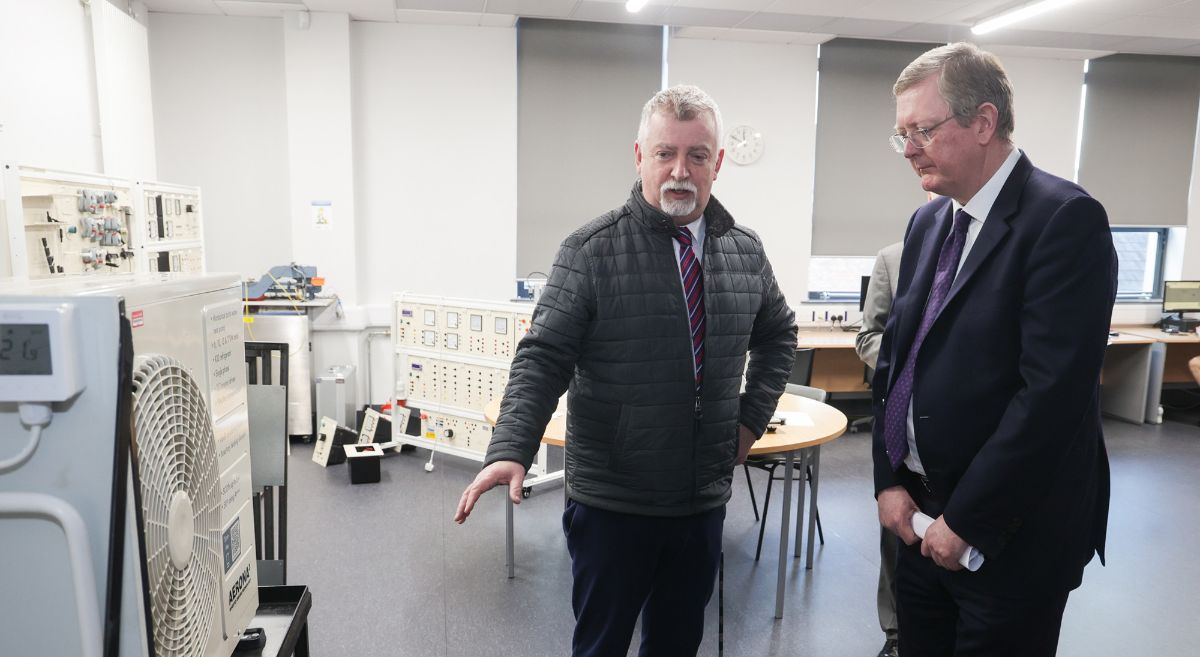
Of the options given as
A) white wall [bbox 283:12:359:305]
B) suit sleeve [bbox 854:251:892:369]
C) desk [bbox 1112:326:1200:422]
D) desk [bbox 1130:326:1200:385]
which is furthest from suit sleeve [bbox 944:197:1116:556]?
desk [bbox 1130:326:1200:385]

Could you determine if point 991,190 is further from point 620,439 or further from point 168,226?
point 168,226

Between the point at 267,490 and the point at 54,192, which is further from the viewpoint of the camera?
the point at 54,192

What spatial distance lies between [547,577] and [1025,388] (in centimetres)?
224

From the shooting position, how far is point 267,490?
1.82 m

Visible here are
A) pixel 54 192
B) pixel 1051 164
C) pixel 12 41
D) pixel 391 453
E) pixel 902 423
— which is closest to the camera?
pixel 902 423

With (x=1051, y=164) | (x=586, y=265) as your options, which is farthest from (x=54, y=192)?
(x=1051, y=164)

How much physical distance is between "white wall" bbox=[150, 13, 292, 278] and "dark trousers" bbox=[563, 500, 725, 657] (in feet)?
15.1

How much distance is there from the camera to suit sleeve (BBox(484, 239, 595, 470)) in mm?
1393

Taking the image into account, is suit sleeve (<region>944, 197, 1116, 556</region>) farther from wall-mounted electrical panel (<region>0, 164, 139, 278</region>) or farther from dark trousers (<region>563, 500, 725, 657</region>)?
wall-mounted electrical panel (<region>0, 164, 139, 278</region>)

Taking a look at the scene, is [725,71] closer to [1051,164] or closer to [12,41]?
[1051,164]

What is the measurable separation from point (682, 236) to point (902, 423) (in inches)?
23.5

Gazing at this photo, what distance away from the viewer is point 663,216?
1.52 meters

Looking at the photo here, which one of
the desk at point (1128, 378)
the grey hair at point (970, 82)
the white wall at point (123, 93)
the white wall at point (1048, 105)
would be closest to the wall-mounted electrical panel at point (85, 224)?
the white wall at point (123, 93)

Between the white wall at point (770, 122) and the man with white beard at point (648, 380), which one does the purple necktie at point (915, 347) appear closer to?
the man with white beard at point (648, 380)
